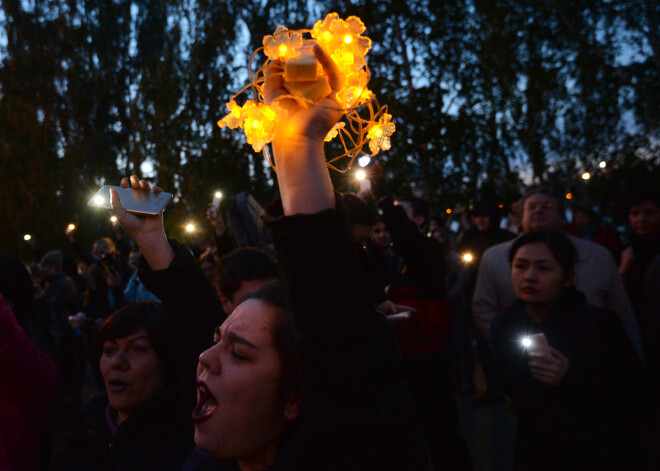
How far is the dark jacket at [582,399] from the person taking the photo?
2191 mm

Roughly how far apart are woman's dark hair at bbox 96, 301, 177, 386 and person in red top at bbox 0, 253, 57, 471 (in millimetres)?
261

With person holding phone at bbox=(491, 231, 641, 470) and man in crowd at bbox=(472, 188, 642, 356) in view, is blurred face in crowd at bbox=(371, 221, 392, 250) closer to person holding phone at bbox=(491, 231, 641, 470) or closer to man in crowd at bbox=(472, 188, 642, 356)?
man in crowd at bbox=(472, 188, 642, 356)

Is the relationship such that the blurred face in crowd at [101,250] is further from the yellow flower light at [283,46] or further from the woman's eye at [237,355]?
the yellow flower light at [283,46]

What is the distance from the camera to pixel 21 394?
2107 millimetres

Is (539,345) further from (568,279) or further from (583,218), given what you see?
(583,218)

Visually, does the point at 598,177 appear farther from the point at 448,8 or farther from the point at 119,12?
the point at 119,12

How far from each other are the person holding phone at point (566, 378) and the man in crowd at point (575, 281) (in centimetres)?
94

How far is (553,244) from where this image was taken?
2.66 meters

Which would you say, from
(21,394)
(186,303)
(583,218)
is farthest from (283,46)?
(583,218)

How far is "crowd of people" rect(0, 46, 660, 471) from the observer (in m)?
0.86

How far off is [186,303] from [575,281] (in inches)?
104

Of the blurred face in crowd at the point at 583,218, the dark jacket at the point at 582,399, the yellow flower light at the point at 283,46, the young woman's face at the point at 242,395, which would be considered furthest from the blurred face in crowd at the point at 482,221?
the yellow flower light at the point at 283,46

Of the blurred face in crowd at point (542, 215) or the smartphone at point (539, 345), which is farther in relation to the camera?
the blurred face in crowd at point (542, 215)

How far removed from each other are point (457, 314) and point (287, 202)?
5898 mm
